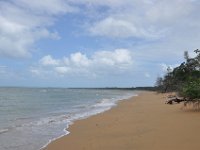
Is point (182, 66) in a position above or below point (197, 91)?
above

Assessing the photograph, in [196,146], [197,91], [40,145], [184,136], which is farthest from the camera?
[197,91]

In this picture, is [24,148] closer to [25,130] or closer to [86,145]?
[86,145]

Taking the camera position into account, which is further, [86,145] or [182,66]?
[182,66]

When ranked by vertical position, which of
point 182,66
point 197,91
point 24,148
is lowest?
point 24,148

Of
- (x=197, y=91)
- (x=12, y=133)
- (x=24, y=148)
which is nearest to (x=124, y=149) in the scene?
(x=24, y=148)

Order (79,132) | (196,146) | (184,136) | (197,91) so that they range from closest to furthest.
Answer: (196,146) → (184,136) → (79,132) → (197,91)

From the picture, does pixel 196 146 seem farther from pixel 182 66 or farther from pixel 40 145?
pixel 182 66

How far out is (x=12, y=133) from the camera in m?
17.5

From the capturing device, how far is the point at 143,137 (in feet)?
43.2

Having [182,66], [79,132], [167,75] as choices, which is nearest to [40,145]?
[79,132]

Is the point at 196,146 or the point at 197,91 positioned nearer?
the point at 196,146

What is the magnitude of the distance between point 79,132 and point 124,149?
5697 millimetres

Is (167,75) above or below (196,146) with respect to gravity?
above

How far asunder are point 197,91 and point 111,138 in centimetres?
931
